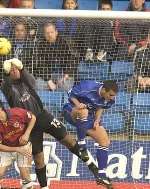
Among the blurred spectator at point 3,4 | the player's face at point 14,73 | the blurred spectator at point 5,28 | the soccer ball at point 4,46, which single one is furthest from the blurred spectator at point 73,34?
the blurred spectator at point 3,4

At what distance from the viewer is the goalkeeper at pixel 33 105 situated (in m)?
5.98

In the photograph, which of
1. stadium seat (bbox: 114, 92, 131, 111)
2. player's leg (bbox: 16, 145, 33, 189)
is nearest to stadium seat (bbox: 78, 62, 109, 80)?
stadium seat (bbox: 114, 92, 131, 111)

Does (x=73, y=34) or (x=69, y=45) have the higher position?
(x=73, y=34)

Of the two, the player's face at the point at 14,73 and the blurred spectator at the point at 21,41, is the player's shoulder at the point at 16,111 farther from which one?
the blurred spectator at the point at 21,41

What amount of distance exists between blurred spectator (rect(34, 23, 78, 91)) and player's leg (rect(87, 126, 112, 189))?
Result: 55 cm

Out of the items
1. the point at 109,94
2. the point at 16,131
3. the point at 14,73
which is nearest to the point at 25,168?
the point at 16,131

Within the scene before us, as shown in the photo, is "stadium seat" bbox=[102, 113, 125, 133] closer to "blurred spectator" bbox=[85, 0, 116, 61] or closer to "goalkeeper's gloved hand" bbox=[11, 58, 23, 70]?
"blurred spectator" bbox=[85, 0, 116, 61]

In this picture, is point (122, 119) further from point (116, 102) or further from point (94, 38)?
point (94, 38)

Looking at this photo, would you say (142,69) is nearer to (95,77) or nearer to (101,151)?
(95,77)

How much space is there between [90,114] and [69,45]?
2.27ft

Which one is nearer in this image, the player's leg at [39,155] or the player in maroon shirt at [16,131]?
the player in maroon shirt at [16,131]

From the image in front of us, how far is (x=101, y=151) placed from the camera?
630 centimetres

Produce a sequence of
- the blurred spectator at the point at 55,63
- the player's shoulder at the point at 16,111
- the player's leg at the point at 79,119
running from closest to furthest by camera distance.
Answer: the player's shoulder at the point at 16,111 < the player's leg at the point at 79,119 < the blurred spectator at the point at 55,63

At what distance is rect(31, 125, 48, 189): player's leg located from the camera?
236 inches
